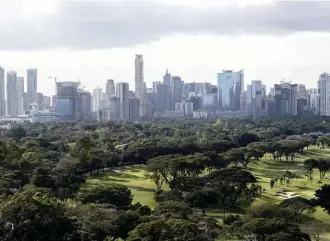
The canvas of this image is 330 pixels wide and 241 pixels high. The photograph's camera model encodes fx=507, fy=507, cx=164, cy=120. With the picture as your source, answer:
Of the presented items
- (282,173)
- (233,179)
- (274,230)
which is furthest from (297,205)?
(282,173)

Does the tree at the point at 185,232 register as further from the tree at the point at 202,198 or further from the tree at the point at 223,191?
the tree at the point at 223,191

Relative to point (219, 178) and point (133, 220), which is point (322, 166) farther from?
point (133, 220)

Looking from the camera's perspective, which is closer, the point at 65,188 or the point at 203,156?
→ the point at 65,188

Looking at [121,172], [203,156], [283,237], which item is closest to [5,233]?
[283,237]

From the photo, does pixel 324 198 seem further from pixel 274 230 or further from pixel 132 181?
pixel 132 181

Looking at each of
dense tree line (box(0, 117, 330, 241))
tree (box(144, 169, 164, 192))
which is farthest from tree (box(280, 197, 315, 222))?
tree (box(144, 169, 164, 192))

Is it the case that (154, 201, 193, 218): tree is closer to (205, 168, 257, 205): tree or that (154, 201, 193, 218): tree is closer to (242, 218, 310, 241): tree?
(242, 218, 310, 241): tree
